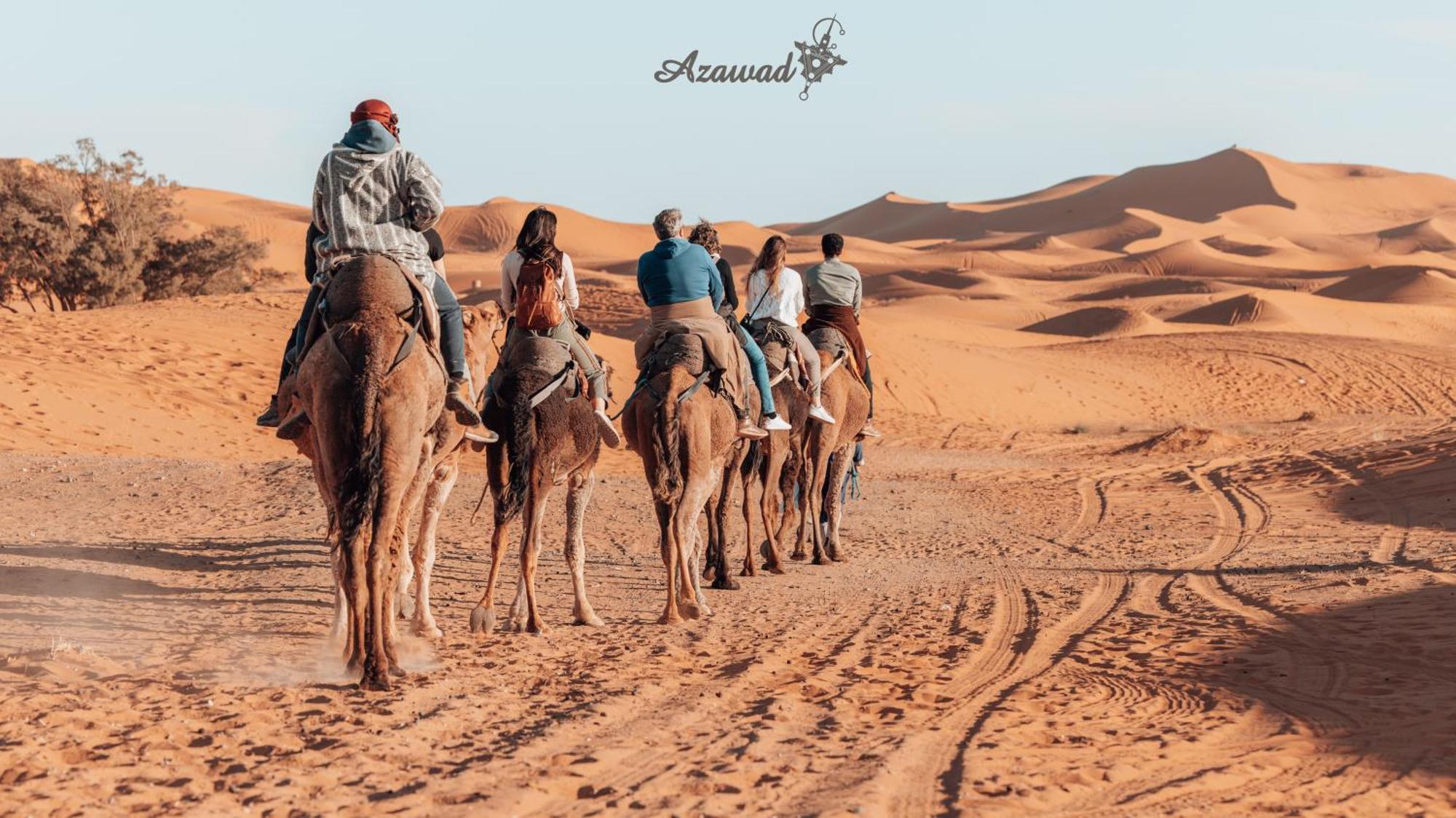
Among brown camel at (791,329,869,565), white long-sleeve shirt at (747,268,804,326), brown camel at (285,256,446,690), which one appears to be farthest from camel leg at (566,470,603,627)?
brown camel at (791,329,869,565)

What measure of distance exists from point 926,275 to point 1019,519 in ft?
213

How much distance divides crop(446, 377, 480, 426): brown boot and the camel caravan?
13mm

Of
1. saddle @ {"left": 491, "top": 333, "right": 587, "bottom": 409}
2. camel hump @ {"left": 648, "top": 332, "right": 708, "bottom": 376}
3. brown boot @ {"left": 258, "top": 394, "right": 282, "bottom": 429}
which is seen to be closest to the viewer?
brown boot @ {"left": 258, "top": 394, "right": 282, "bottom": 429}

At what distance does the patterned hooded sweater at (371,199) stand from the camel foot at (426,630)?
7.61ft

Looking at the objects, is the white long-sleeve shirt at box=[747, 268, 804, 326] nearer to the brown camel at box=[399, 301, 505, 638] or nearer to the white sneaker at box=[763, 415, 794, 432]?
the white sneaker at box=[763, 415, 794, 432]

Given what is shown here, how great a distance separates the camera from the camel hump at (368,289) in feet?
23.1

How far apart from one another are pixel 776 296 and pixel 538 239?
339 centimetres

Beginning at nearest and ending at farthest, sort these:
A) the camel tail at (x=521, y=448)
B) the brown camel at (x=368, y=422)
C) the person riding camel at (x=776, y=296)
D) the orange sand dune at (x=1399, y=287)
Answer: the brown camel at (x=368, y=422) → the camel tail at (x=521, y=448) → the person riding camel at (x=776, y=296) → the orange sand dune at (x=1399, y=287)

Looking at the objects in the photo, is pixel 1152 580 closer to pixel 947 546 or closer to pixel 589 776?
pixel 947 546

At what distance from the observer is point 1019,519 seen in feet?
56.7

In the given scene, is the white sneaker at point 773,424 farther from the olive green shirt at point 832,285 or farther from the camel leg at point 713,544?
the olive green shirt at point 832,285

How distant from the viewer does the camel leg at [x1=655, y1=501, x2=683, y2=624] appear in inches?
373

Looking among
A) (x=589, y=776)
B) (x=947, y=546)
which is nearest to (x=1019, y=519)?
(x=947, y=546)

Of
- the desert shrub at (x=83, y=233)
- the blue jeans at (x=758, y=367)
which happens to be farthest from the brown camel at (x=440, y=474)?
the desert shrub at (x=83, y=233)
